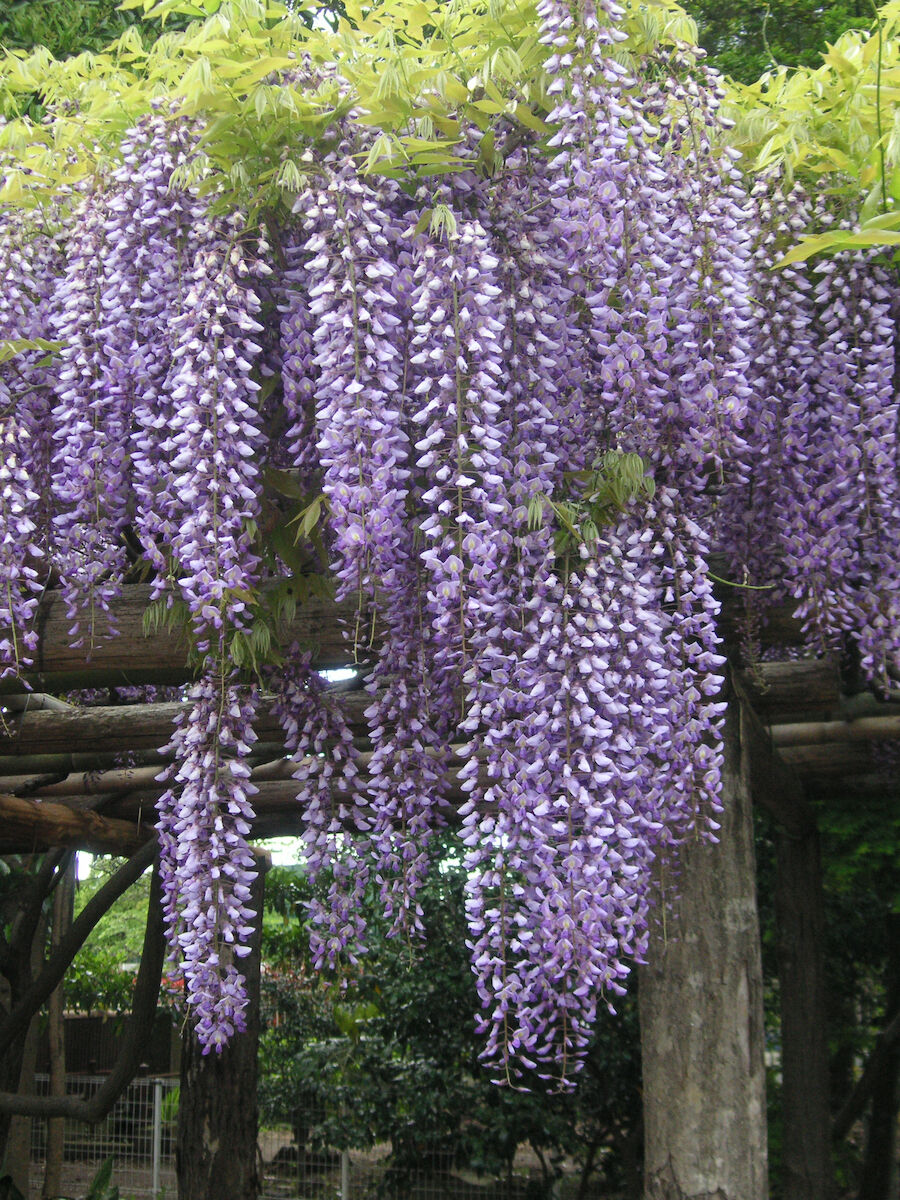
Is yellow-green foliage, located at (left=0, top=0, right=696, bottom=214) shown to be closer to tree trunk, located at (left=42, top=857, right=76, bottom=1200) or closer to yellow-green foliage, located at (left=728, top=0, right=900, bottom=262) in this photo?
yellow-green foliage, located at (left=728, top=0, right=900, bottom=262)

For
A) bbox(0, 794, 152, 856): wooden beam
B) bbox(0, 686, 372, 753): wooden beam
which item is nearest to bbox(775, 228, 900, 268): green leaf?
bbox(0, 686, 372, 753): wooden beam

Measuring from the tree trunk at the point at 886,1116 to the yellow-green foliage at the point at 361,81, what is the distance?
6448 mm

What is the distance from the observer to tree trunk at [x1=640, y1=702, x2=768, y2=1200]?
252cm

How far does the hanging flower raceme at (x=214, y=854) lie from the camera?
2406 mm

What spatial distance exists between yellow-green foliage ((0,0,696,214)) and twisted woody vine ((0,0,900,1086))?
1.5 inches

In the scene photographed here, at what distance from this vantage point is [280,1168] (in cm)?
988

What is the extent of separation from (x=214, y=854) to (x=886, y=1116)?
21.8 feet

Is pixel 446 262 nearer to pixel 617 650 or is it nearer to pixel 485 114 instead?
pixel 485 114

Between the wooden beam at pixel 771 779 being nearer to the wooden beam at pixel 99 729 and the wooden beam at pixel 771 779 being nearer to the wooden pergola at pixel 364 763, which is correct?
the wooden pergola at pixel 364 763

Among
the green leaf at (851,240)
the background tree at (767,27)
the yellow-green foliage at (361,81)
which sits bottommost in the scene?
the green leaf at (851,240)

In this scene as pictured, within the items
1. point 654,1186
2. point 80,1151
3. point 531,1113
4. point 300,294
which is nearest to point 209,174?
point 300,294

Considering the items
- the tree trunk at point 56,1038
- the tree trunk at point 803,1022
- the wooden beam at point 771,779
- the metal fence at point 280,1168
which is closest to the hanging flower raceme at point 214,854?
the wooden beam at point 771,779

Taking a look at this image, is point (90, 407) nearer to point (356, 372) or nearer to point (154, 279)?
point (154, 279)

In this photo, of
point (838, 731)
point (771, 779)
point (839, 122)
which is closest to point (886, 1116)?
point (838, 731)
